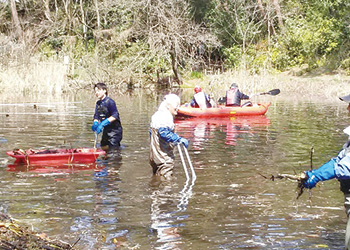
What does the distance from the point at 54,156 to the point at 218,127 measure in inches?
297

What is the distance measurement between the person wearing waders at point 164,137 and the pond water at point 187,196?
10.6 inches

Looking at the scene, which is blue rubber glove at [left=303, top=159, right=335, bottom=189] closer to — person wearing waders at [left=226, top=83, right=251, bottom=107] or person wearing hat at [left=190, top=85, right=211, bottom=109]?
person wearing hat at [left=190, top=85, right=211, bottom=109]

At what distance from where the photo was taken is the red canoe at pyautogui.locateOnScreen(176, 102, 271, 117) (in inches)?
756

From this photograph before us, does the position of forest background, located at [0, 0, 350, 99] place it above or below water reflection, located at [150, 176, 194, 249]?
above

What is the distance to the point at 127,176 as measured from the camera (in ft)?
32.3

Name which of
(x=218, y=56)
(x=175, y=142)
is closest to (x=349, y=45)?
(x=218, y=56)

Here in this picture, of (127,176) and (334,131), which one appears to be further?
(334,131)

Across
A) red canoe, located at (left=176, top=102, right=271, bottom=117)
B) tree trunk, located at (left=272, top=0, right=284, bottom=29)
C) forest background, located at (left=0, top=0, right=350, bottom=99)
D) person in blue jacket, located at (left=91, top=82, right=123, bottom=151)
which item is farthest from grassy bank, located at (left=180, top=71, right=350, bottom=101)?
person in blue jacket, located at (left=91, top=82, right=123, bottom=151)

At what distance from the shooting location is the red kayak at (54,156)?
10.4 meters

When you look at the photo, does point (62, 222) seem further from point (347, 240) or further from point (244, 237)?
point (347, 240)

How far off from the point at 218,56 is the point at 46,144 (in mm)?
30640

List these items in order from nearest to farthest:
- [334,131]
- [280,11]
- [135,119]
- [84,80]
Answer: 1. [334,131]
2. [135,119]
3. [84,80]
4. [280,11]

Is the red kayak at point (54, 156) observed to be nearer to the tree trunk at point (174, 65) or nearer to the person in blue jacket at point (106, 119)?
the person in blue jacket at point (106, 119)

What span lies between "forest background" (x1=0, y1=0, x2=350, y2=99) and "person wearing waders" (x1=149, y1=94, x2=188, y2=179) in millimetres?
18536
